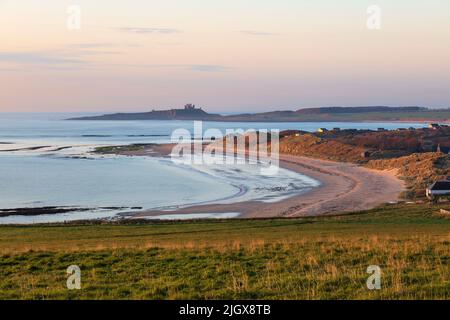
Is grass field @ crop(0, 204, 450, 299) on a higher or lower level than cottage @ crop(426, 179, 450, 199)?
higher

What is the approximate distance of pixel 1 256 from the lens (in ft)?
57.6

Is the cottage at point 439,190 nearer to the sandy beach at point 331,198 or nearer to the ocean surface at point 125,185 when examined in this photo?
the sandy beach at point 331,198

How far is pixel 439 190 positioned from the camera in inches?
1971

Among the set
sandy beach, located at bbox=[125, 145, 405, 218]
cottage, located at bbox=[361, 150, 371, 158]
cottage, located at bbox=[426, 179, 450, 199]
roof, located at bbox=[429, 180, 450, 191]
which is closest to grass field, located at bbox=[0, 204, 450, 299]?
sandy beach, located at bbox=[125, 145, 405, 218]

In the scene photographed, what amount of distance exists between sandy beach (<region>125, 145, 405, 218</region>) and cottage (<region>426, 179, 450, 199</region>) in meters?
2.77

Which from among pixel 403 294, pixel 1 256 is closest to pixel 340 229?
pixel 1 256

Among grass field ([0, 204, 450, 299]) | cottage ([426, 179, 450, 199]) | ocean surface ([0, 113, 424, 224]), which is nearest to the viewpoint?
grass field ([0, 204, 450, 299])

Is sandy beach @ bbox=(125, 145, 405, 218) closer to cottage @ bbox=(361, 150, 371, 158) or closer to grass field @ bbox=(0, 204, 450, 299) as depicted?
cottage @ bbox=(361, 150, 371, 158)

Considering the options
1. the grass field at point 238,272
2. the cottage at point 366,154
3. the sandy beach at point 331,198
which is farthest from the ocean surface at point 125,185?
the grass field at point 238,272

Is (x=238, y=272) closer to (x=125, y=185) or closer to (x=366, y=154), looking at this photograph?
(x=125, y=185)

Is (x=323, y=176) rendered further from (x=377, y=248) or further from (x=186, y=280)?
(x=186, y=280)

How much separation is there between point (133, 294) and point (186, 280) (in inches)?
65.8

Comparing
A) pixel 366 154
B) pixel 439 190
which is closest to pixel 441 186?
pixel 439 190

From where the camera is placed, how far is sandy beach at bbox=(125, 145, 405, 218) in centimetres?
4581
